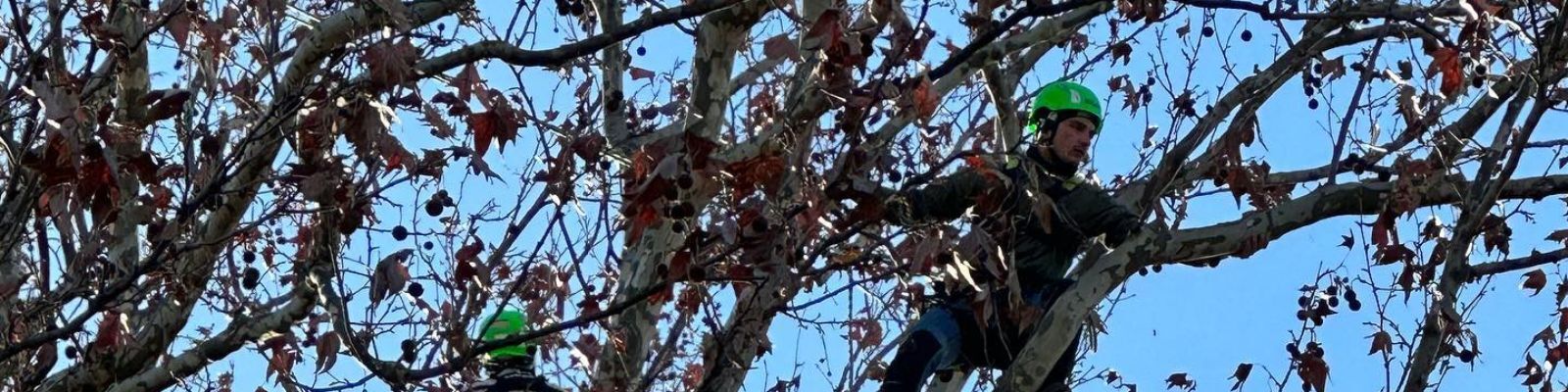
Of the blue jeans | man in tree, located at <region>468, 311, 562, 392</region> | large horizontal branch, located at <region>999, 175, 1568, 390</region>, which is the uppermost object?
man in tree, located at <region>468, 311, 562, 392</region>

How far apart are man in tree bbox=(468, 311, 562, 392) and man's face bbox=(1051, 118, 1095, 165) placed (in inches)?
70.6

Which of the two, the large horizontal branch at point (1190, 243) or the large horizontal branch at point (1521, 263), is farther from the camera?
the large horizontal branch at point (1521, 263)

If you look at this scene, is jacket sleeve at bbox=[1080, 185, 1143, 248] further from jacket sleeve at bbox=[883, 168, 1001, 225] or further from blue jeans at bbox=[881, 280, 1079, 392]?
blue jeans at bbox=[881, 280, 1079, 392]

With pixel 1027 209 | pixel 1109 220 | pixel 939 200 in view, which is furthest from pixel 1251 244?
pixel 939 200

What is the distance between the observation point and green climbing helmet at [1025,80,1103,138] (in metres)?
6.40

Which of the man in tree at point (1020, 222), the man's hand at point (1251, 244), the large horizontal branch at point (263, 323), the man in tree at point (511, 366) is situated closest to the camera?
the man in tree at point (1020, 222)

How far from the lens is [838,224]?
4.75 meters

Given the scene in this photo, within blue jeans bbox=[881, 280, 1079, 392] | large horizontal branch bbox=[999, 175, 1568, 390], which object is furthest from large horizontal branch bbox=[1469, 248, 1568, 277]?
blue jeans bbox=[881, 280, 1079, 392]

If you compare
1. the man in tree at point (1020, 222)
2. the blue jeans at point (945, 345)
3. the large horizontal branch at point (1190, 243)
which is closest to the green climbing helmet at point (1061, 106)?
the man in tree at point (1020, 222)

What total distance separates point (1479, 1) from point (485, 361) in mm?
3705

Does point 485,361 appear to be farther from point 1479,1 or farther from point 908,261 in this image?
point 1479,1

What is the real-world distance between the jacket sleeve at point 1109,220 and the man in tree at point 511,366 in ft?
5.67

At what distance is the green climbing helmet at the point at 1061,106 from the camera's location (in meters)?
6.40

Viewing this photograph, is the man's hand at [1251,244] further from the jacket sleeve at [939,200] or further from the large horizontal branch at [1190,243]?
the jacket sleeve at [939,200]
